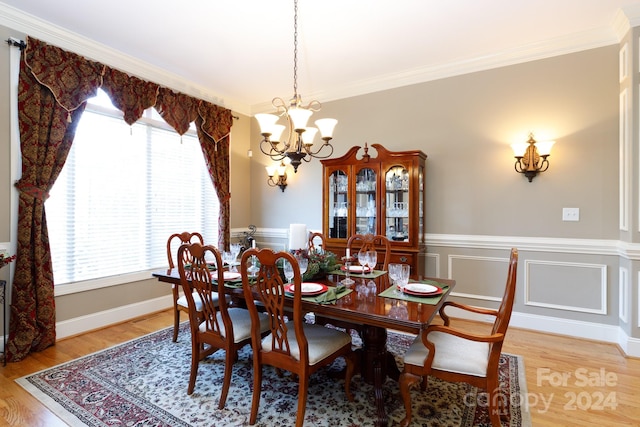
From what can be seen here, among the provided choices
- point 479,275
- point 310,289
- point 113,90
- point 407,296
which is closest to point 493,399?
point 407,296

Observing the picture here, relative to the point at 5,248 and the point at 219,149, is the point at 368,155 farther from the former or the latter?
the point at 5,248

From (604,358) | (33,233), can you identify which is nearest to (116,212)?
(33,233)

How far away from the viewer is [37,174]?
2.77 m

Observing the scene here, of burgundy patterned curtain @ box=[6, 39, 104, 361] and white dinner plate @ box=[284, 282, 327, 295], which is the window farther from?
white dinner plate @ box=[284, 282, 327, 295]

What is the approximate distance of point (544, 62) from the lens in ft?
10.6

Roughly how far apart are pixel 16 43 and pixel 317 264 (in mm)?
3025

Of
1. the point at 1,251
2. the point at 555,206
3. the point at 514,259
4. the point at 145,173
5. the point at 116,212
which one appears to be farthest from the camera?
the point at 145,173

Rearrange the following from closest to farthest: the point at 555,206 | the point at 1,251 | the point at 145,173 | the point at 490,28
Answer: the point at 1,251
the point at 490,28
the point at 555,206
the point at 145,173

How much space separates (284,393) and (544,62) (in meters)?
3.73

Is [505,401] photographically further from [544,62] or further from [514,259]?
[544,62]

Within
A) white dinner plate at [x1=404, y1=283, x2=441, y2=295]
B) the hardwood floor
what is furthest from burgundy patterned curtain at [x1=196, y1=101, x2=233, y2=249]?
white dinner plate at [x1=404, y1=283, x2=441, y2=295]

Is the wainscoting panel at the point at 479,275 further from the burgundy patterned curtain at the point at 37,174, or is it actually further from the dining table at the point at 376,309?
the burgundy patterned curtain at the point at 37,174

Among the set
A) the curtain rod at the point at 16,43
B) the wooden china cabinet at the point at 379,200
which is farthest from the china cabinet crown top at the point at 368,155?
the curtain rod at the point at 16,43

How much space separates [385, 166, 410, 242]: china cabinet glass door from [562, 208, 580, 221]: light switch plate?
142 centimetres
